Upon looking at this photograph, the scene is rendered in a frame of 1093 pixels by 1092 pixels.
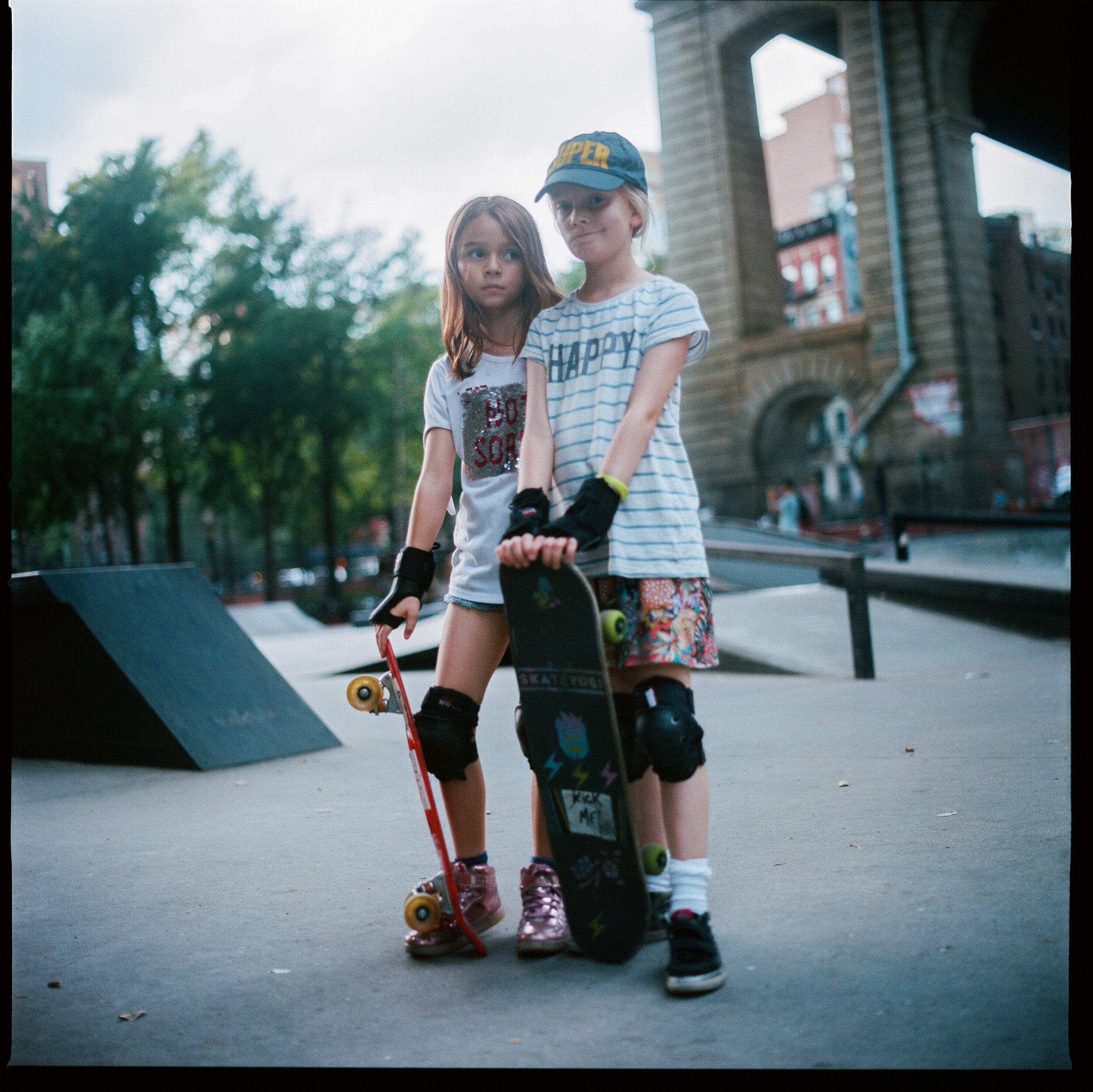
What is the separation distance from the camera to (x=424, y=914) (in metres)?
2.21

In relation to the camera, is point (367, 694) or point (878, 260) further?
point (878, 260)

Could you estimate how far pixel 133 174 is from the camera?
2408 centimetres

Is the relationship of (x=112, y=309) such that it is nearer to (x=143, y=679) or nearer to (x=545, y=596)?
(x=143, y=679)

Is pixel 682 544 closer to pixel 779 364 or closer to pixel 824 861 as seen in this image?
pixel 824 861

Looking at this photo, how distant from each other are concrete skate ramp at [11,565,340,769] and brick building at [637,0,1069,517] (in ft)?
51.2

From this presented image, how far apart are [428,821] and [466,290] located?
1206 mm

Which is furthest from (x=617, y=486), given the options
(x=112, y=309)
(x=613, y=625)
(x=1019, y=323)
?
(x=112, y=309)

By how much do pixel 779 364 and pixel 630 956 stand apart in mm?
24330

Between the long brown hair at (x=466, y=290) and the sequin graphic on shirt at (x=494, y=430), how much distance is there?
84mm

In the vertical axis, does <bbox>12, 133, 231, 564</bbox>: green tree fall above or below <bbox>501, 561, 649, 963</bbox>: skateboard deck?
above

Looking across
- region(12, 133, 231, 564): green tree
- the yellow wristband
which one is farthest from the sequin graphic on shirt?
region(12, 133, 231, 564): green tree

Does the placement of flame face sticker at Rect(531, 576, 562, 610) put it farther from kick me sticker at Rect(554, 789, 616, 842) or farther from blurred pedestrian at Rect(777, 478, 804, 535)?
blurred pedestrian at Rect(777, 478, 804, 535)

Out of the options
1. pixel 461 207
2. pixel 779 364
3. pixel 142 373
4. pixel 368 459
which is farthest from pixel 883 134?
pixel 461 207

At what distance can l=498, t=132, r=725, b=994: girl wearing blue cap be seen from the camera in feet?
6.93
